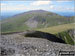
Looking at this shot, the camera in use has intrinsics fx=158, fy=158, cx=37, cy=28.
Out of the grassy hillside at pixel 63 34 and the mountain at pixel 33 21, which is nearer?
the grassy hillside at pixel 63 34

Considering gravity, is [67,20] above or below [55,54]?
below

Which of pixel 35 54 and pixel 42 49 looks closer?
pixel 35 54

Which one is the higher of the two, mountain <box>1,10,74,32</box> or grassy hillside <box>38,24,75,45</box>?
grassy hillside <box>38,24,75,45</box>

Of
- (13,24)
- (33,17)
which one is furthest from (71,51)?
(33,17)

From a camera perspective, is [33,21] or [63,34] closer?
[63,34]

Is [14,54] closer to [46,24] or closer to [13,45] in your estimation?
[13,45]

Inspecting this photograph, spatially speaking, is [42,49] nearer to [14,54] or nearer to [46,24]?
[14,54]

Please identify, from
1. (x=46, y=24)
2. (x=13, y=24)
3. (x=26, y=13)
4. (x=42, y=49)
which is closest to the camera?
(x=42, y=49)

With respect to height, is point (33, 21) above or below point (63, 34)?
below

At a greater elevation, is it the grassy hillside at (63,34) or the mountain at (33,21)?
the grassy hillside at (63,34)

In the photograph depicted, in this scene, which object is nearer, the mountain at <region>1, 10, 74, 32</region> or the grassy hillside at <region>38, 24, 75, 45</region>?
the grassy hillside at <region>38, 24, 75, 45</region>

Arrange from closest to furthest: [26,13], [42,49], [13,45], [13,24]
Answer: [42,49]
[13,45]
[13,24]
[26,13]
